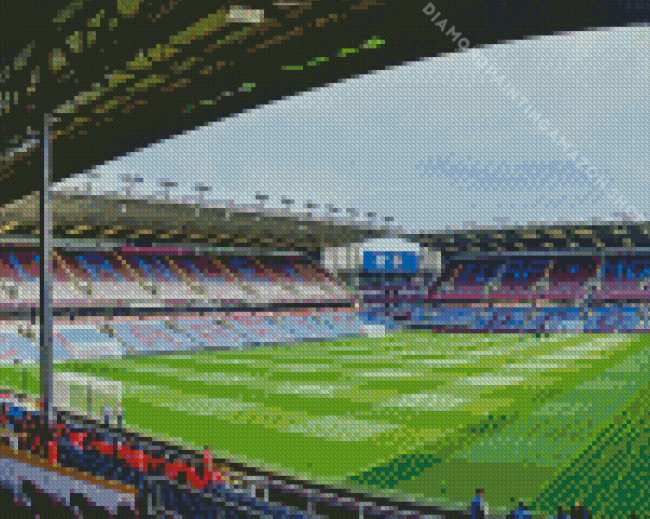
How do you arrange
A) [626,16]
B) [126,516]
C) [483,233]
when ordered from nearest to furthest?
[626,16] → [126,516] → [483,233]

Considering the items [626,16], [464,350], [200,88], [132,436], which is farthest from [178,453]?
[464,350]

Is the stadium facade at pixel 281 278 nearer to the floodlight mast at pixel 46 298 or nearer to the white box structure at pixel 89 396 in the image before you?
the white box structure at pixel 89 396

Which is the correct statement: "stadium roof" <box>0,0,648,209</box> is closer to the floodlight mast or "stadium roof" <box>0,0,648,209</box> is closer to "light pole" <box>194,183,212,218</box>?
the floodlight mast

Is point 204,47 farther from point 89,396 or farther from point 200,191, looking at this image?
point 200,191

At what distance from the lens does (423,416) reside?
12.9 m

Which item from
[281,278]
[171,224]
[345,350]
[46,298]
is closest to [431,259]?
[281,278]

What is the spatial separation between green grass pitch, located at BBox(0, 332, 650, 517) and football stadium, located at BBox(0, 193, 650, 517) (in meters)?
0.07

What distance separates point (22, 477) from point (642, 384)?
45.7ft

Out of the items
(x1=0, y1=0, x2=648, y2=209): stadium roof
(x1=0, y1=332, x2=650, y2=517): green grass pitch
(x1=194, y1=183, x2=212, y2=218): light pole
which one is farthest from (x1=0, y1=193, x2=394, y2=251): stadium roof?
(x1=0, y1=0, x2=648, y2=209): stadium roof

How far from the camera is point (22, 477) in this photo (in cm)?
624

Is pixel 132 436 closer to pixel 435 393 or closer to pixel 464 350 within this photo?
pixel 435 393

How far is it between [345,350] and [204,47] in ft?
64.0

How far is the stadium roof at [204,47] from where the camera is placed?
452 cm

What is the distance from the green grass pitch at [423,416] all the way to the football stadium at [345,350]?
66 millimetres
